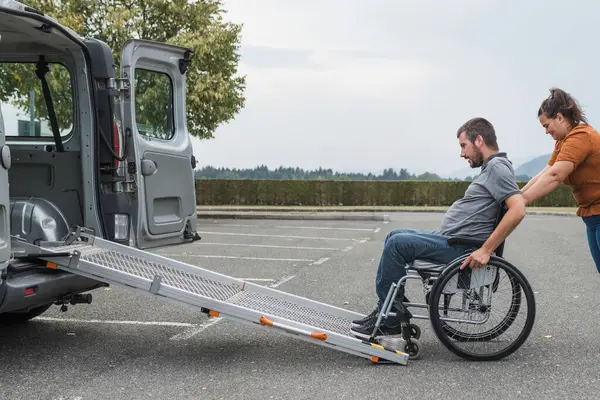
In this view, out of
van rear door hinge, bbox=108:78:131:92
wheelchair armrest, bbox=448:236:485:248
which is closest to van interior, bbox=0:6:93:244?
van rear door hinge, bbox=108:78:131:92

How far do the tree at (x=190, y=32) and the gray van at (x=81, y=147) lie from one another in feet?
50.6

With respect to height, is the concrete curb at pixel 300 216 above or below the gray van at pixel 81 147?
below

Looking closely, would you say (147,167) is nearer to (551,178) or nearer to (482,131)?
(482,131)

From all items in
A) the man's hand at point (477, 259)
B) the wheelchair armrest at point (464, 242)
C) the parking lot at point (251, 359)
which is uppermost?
the wheelchair armrest at point (464, 242)

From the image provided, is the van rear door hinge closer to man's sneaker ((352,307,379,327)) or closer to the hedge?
man's sneaker ((352,307,379,327))

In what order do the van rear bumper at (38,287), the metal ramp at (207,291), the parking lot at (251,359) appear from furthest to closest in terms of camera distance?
the metal ramp at (207,291) → the van rear bumper at (38,287) → the parking lot at (251,359)

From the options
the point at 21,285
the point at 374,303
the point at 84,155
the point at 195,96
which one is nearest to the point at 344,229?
Answer: the point at 195,96

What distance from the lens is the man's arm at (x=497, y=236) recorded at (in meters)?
4.79

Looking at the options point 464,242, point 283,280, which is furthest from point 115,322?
point 464,242

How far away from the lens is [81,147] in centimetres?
589

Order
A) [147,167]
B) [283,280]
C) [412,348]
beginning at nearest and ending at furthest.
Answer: [412,348] < [147,167] < [283,280]

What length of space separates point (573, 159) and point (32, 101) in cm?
427

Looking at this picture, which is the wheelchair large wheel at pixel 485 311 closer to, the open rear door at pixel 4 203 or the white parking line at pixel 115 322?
the white parking line at pixel 115 322

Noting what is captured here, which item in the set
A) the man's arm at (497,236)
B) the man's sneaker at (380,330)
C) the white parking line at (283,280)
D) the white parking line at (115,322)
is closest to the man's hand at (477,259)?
the man's arm at (497,236)
